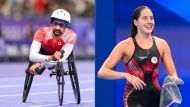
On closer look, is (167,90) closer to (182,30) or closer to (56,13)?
(182,30)

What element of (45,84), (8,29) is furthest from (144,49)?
(8,29)

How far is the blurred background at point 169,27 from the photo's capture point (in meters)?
7.76

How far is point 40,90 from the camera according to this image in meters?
14.5

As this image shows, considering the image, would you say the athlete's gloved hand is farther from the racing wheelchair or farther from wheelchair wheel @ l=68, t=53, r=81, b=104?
wheelchair wheel @ l=68, t=53, r=81, b=104

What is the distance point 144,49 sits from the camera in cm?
659

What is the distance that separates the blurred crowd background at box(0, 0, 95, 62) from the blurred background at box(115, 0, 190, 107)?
14.5 metres

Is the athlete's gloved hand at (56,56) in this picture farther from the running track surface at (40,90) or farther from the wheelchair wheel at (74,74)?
the running track surface at (40,90)

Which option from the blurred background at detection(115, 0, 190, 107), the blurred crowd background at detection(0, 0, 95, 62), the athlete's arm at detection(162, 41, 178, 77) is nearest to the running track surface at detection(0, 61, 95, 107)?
the blurred crowd background at detection(0, 0, 95, 62)

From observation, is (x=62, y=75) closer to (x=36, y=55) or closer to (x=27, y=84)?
(x=36, y=55)

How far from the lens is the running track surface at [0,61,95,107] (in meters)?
11.8

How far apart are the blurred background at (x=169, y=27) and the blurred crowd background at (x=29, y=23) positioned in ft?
47.6

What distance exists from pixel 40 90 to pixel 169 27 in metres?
6.99

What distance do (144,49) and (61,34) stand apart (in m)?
4.87

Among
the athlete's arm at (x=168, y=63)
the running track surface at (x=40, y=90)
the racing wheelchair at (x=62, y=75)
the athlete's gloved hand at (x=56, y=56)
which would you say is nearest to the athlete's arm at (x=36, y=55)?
the athlete's gloved hand at (x=56, y=56)
